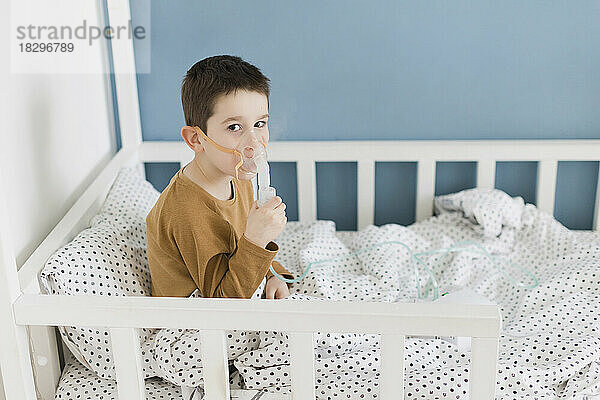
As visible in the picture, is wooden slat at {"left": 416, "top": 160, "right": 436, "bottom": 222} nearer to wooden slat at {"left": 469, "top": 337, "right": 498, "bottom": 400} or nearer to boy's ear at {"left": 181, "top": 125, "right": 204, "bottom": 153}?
boy's ear at {"left": 181, "top": 125, "right": 204, "bottom": 153}

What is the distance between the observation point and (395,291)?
1.48 metres

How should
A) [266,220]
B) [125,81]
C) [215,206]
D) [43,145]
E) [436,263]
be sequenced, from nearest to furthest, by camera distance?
[266,220] < [215,206] < [43,145] < [436,263] < [125,81]

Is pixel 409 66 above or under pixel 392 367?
above

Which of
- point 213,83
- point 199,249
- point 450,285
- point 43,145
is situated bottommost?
point 450,285

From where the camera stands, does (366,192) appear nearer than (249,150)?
No

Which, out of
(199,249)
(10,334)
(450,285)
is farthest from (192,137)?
(450,285)

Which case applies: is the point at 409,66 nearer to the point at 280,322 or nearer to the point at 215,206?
the point at 215,206

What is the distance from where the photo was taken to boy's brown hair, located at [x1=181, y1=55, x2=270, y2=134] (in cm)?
114

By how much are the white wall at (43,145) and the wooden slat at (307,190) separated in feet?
1.61

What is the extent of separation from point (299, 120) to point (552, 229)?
67 centimetres

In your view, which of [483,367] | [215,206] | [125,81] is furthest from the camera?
[125,81]

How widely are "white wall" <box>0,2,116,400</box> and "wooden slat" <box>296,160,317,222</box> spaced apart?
49 cm

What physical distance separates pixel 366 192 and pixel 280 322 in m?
0.85

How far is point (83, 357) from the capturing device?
4.09ft
